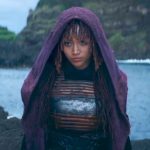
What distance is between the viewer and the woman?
3086 millimetres

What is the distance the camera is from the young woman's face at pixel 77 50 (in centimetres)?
311

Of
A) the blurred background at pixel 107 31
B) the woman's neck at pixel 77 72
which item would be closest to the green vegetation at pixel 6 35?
the blurred background at pixel 107 31

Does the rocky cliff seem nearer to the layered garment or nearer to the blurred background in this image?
the blurred background

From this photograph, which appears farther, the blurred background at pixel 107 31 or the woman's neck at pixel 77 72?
the blurred background at pixel 107 31

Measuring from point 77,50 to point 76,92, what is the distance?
19cm

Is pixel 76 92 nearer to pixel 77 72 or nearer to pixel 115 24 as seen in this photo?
pixel 77 72

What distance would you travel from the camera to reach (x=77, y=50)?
3.12 metres

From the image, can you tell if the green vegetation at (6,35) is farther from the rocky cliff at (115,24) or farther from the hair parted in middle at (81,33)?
the hair parted in middle at (81,33)

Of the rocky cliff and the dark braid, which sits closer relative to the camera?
the dark braid

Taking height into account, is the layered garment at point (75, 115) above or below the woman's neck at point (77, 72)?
below

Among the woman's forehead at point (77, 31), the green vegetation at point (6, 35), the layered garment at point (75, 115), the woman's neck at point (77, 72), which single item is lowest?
the green vegetation at point (6, 35)

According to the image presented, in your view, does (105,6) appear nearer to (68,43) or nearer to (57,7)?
(57,7)

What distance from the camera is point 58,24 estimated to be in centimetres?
309

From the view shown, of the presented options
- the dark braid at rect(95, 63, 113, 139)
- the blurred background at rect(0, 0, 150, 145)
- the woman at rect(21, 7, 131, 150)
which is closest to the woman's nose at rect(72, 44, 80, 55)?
the woman at rect(21, 7, 131, 150)
